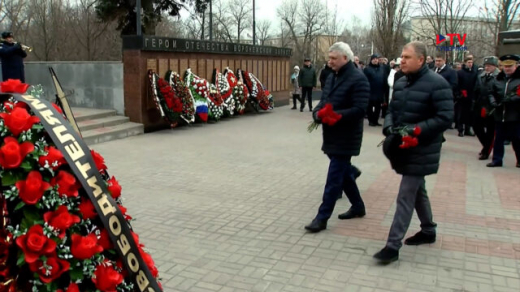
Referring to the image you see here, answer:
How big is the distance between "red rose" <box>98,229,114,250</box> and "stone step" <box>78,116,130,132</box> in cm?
857

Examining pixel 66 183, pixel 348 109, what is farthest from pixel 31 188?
pixel 348 109

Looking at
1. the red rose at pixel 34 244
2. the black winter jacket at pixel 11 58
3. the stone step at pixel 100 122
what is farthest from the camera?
the black winter jacket at pixel 11 58

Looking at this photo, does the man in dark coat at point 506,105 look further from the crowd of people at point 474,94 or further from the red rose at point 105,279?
the red rose at point 105,279

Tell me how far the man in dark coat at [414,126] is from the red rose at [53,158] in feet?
9.28

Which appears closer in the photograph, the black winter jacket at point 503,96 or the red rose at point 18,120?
the red rose at point 18,120

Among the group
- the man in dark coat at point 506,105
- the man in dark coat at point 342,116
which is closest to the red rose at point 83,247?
the man in dark coat at point 342,116

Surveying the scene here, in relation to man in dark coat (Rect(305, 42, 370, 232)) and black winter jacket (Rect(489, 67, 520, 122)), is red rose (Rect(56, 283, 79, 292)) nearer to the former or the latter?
man in dark coat (Rect(305, 42, 370, 232))

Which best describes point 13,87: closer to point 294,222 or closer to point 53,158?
point 53,158

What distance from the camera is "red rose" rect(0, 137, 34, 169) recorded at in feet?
6.24

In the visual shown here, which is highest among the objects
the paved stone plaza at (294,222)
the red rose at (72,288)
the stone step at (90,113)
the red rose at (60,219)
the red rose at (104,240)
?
the red rose at (60,219)

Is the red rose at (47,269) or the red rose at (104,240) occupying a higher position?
the red rose at (104,240)

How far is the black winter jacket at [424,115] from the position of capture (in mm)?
4016

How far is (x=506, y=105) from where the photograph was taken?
7.92 m

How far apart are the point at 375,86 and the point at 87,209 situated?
38.5 ft
